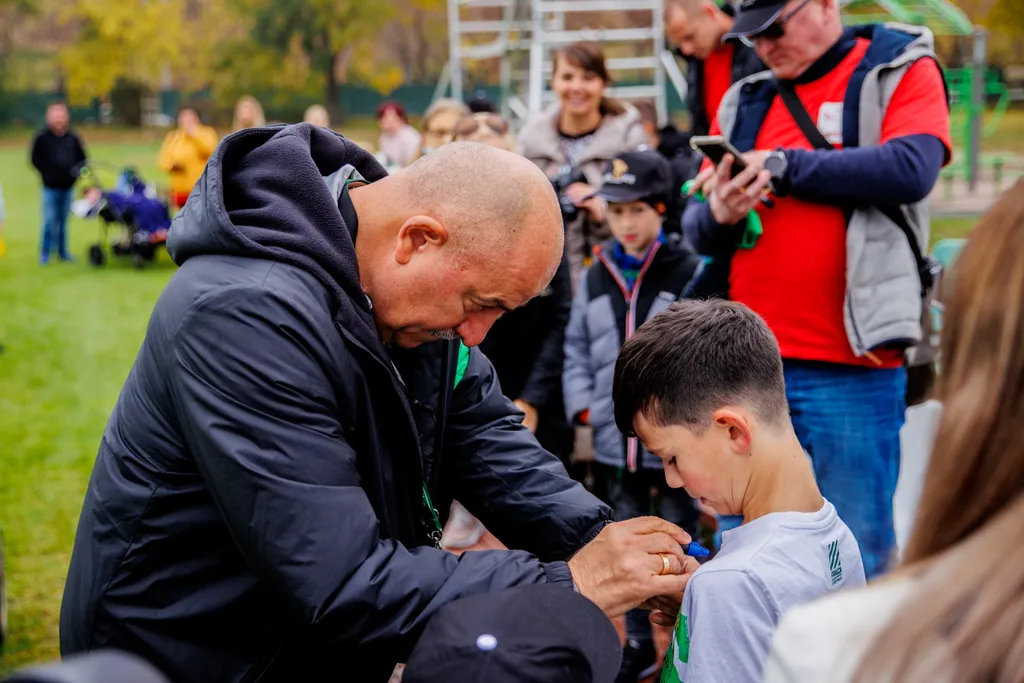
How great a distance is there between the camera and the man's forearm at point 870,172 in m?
3.31

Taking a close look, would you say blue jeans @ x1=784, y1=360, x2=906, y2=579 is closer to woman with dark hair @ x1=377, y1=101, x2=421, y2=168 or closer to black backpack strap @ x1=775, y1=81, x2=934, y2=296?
black backpack strap @ x1=775, y1=81, x2=934, y2=296

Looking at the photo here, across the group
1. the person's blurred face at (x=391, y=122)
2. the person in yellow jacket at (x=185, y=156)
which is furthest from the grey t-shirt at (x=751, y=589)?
the person in yellow jacket at (x=185, y=156)

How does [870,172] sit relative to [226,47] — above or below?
above

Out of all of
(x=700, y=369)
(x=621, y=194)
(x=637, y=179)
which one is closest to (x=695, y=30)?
(x=637, y=179)

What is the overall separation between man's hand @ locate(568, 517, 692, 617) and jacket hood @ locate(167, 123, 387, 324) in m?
0.66

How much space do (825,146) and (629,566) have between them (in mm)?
1958

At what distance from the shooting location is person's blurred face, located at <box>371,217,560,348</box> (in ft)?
7.36

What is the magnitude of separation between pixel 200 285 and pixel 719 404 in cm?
110

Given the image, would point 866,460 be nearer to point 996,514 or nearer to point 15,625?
point 996,514

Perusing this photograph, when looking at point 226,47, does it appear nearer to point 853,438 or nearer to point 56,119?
Result: point 56,119

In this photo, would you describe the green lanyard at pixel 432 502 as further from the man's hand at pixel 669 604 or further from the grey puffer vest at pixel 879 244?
the grey puffer vest at pixel 879 244

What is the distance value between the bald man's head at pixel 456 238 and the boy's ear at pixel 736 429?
48 cm

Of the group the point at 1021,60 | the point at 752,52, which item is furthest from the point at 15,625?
the point at 1021,60

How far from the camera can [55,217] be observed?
16.0 meters
